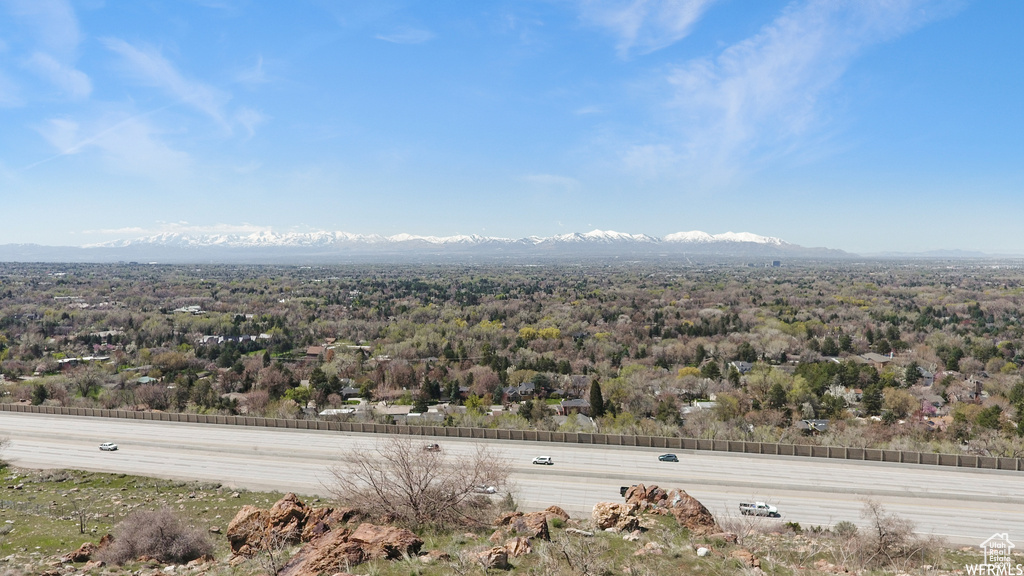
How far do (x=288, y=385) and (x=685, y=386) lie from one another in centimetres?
4123

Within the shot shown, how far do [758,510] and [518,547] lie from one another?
15587 mm

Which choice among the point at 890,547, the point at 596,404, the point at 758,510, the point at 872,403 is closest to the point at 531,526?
the point at 890,547

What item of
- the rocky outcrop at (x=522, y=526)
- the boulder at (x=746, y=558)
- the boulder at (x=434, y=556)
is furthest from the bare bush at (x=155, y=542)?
the boulder at (x=746, y=558)

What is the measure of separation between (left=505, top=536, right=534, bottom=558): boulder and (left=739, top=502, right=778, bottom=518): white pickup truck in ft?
47.0

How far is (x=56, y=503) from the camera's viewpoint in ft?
85.1

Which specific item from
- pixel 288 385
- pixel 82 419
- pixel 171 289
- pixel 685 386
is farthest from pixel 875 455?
pixel 171 289

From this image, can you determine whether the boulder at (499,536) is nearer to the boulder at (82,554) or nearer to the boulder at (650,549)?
the boulder at (650,549)

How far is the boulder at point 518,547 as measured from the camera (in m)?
14.4

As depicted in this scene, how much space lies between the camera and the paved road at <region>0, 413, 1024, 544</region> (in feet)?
84.7

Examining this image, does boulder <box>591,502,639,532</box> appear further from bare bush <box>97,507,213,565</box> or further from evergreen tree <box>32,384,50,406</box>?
Answer: evergreen tree <box>32,384,50,406</box>

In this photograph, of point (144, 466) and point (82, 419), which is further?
point (82, 419)

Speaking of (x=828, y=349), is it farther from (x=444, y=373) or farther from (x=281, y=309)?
(x=281, y=309)

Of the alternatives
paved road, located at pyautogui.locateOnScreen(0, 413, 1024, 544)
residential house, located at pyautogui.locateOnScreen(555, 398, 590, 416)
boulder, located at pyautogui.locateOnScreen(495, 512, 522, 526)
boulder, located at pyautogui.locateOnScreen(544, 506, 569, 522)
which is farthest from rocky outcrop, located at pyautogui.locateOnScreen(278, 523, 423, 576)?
residential house, located at pyautogui.locateOnScreen(555, 398, 590, 416)

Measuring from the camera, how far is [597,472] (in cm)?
3047
